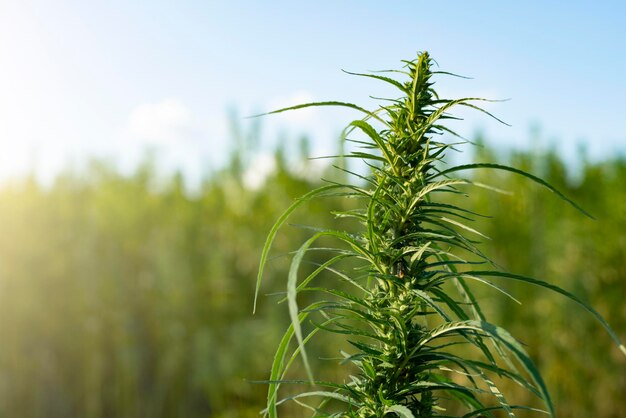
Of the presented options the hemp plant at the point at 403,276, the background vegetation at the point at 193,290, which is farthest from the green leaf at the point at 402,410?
the background vegetation at the point at 193,290

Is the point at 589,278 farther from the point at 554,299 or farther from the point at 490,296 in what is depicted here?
the point at 490,296

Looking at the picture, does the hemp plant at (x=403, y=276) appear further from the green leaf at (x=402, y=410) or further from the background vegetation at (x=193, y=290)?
the background vegetation at (x=193, y=290)

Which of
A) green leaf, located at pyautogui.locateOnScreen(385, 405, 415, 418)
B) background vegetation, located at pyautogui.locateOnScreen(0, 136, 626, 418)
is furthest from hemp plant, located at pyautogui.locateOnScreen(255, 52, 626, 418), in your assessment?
background vegetation, located at pyautogui.locateOnScreen(0, 136, 626, 418)

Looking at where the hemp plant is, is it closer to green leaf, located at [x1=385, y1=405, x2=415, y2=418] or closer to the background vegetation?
green leaf, located at [x1=385, y1=405, x2=415, y2=418]

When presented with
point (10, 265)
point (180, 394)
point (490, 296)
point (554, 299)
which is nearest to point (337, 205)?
point (490, 296)

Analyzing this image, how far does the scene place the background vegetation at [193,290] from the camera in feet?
16.6

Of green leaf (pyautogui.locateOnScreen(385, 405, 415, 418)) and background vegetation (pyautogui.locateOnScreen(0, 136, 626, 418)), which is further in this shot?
background vegetation (pyautogui.locateOnScreen(0, 136, 626, 418))

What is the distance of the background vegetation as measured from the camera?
5066 mm

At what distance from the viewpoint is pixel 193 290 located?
18.1 ft

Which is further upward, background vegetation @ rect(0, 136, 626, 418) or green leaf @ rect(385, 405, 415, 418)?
green leaf @ rect(385, 405, 415, 418)

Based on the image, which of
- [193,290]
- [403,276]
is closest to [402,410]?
[403,276]

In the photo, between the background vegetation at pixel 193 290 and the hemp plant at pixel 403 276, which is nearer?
the hemp plant at pixel 403 276

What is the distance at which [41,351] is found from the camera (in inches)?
217

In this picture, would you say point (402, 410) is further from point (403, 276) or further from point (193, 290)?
point (193, 290)
